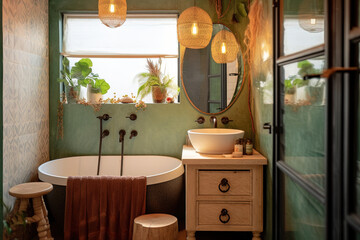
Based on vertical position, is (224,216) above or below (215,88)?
below

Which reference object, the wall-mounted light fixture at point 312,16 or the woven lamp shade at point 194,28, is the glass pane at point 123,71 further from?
the wall-mounted light fixture at point 312,16

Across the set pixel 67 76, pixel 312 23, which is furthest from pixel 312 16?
pixel 67 76

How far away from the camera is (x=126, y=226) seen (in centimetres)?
268

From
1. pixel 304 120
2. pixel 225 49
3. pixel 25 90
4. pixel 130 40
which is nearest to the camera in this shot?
pixel 304 120

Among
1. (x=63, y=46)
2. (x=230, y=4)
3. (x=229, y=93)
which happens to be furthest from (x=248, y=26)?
(x=63, y=46)

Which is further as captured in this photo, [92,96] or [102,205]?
[92,96]

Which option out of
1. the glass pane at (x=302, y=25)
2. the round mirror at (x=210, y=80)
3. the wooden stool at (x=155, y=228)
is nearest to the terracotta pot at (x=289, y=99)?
the glass pane at (x=302, y=25)

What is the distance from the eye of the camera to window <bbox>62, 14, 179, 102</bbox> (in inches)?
141

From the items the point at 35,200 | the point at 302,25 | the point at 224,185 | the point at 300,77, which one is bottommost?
the point at 35,200

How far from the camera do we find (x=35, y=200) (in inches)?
100

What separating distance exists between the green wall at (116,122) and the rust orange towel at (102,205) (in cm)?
87

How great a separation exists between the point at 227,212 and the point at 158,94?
1442mm

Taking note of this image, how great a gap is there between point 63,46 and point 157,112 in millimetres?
1215

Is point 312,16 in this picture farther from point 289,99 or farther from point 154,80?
point 154,80
